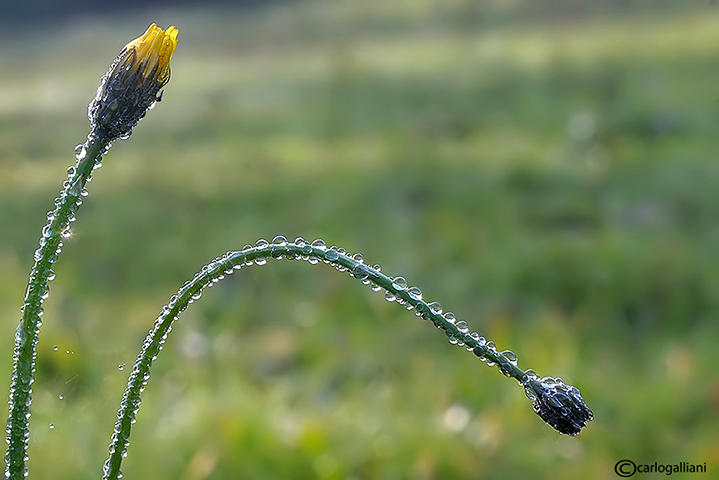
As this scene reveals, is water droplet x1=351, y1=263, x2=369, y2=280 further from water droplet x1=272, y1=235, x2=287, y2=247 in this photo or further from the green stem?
the green stem

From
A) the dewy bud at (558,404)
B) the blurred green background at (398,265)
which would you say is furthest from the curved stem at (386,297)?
the blurred green background at (398,265)

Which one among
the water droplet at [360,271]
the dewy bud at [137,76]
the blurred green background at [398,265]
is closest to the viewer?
the water droplet at [360,271]

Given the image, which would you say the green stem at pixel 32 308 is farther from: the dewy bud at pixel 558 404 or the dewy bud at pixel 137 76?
the dewy bud at pixel 558 404

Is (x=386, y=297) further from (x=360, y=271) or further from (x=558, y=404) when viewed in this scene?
(x=558, y=404)

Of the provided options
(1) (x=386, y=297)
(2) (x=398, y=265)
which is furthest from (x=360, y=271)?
(2) (x=398, y=265)

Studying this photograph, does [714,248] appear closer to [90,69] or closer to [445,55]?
[445,55]

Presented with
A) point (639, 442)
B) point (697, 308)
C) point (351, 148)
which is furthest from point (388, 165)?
point (639, 442)

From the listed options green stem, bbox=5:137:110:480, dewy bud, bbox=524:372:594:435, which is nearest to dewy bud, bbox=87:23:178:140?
green stem, bbox=5:137:110:480
